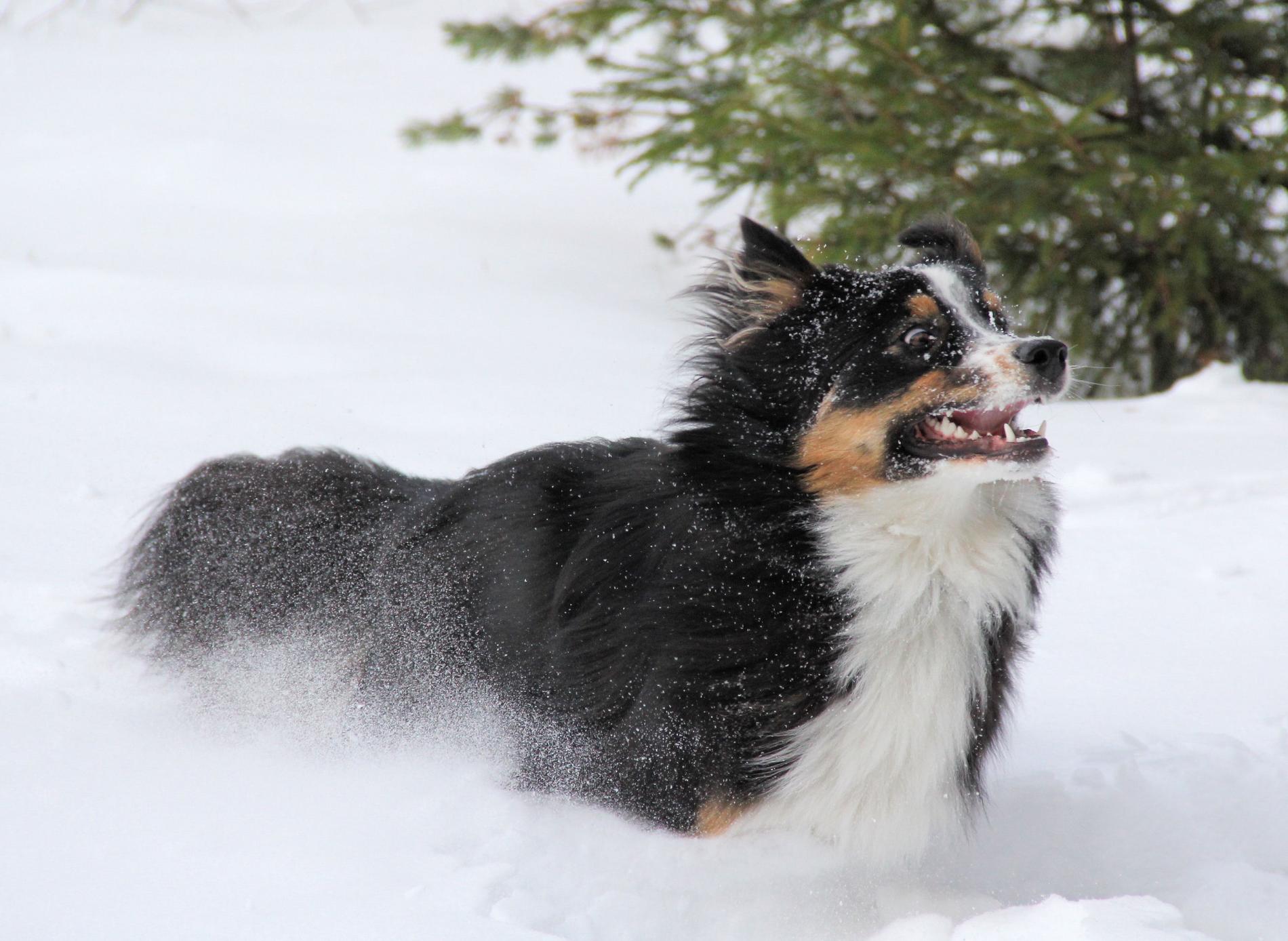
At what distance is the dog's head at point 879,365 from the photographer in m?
3.02

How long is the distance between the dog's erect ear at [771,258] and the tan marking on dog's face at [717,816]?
136 cm

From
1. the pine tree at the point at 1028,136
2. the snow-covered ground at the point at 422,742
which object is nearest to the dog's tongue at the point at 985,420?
the snow-covered ground at the point at 422,742

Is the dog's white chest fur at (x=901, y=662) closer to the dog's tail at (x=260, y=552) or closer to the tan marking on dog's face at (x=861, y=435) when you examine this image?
the tan marking on dog's face at (x=861, y=435)

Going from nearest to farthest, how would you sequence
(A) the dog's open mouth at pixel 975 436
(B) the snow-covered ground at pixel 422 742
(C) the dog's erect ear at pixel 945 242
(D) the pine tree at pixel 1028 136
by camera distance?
(B) the snow-covered ground at pixel 422 742 → (A) the dog's open mouth at pixel 975 436 → (C) the dog's erect ear at pixel 945 242 → (D) the pine tree at pixel 1028 136

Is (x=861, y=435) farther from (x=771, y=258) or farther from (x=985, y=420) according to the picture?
(x=771, y=258)

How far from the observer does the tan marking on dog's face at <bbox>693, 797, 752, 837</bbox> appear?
305 centimetres

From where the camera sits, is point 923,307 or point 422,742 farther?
point 422,742

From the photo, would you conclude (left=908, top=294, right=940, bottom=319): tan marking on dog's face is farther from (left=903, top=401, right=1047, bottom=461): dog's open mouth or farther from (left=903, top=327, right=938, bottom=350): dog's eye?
(left=903, top=401, right=1047, bottom=461): dog's open mouth

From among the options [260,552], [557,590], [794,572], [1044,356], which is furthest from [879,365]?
[260,552]

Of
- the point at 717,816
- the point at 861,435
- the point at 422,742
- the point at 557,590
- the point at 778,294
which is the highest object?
the point at 778,294

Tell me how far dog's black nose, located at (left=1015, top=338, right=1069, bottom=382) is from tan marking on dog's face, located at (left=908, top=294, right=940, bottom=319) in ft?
0.87

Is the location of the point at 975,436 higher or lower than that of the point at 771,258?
lower

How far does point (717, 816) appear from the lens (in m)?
3.06

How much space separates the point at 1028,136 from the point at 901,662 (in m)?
4.29
